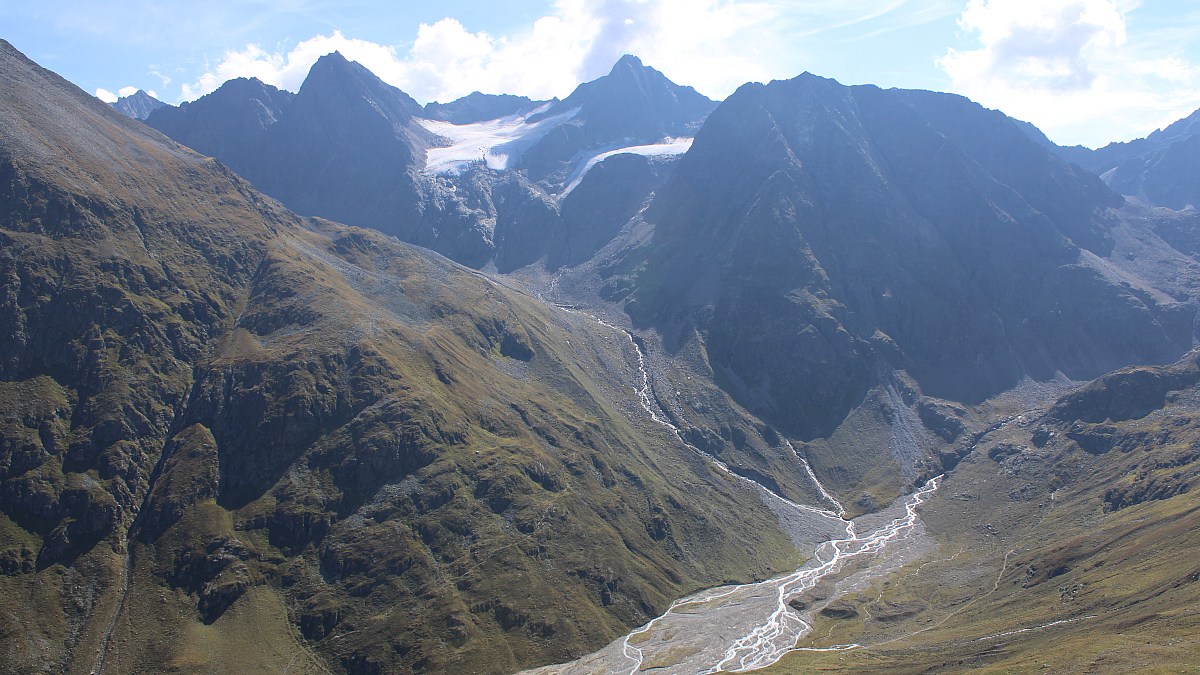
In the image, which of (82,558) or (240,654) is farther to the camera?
(82,558)

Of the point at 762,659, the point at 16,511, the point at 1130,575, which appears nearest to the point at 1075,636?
the point at 1130,575

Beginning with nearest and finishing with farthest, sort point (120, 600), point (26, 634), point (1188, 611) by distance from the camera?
point (1188, 611), point (26, 634), point (120, 600)

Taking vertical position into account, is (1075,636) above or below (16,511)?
above

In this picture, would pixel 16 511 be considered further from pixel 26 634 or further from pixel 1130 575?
pixel 1130 575

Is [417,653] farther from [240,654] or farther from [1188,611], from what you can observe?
[1188,611]

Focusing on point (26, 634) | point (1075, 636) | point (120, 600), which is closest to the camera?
point (1075, 636)

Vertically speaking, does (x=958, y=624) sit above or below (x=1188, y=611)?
below

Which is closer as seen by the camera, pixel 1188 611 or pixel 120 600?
pixel 1188 611

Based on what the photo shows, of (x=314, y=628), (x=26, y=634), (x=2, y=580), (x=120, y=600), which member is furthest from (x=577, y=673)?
Answer: (x=2, y=580)

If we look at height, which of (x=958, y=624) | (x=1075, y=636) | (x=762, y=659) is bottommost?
(x=762, y=659)
